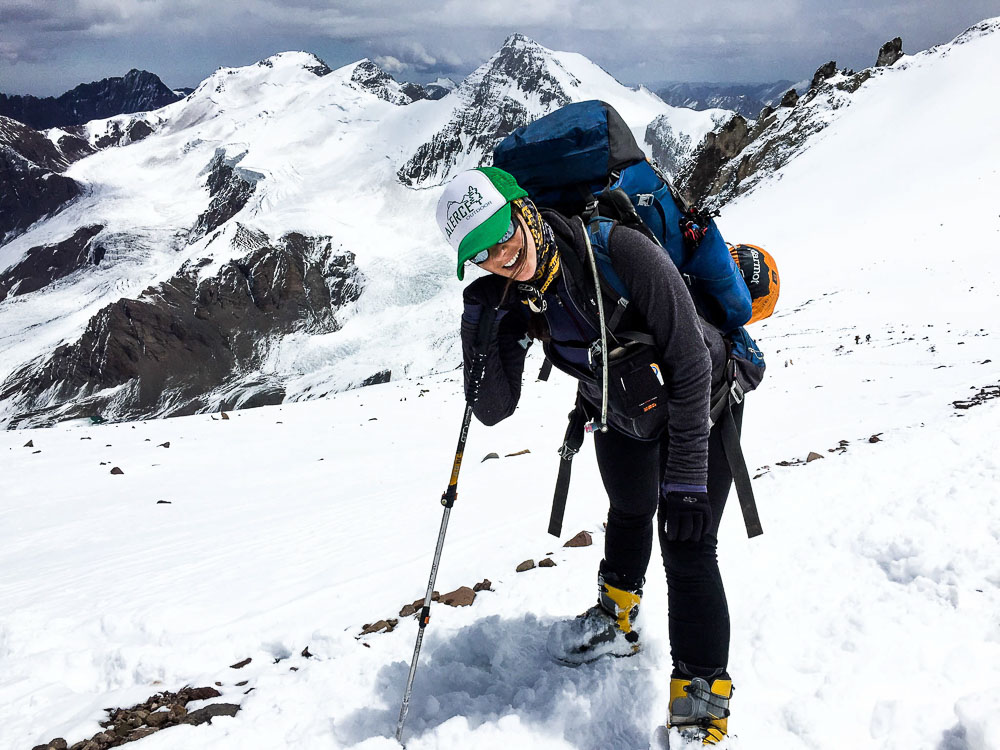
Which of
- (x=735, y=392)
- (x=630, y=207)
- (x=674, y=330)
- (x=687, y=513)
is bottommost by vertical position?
(x=687, y=513)

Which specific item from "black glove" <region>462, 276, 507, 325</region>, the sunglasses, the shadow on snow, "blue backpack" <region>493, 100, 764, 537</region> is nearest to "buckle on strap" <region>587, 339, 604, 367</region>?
"blue backpack" <region>493, 100, 764, 537</region>

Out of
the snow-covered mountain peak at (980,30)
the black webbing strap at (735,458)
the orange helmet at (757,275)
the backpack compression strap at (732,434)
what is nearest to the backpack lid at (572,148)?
the orange helmet at (757,275)

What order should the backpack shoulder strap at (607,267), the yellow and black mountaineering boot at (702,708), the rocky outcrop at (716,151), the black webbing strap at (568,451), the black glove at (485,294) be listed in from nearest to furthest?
the backpack shoulder strap at (607,267), the yellow and black mountaineering boot at (702,708), the black glove at (485,294), the black webbing strap at (568,451), the rocky outcrop at (716,151)

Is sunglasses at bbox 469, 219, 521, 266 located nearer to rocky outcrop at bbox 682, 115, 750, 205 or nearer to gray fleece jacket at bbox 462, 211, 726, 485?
gray fleece jacket at bbox 462, 211, 726, 485

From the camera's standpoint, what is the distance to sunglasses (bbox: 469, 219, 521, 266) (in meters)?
3.04

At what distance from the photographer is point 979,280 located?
20281 millimetres

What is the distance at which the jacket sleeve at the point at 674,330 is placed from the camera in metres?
3.09

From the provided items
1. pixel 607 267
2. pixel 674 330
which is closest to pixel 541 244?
pixel 607 267

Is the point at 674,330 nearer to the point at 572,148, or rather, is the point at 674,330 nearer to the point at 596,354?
the point at 596,354

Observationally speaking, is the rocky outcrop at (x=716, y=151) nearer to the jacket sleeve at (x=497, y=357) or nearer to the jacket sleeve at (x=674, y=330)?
the jacket sleeve at (x=497, y=357)

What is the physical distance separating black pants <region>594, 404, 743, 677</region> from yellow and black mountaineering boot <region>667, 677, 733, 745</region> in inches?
2.6

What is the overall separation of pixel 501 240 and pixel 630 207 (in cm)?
77

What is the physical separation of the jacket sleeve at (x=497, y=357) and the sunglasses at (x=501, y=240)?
527 mm

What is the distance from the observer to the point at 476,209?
305cm
